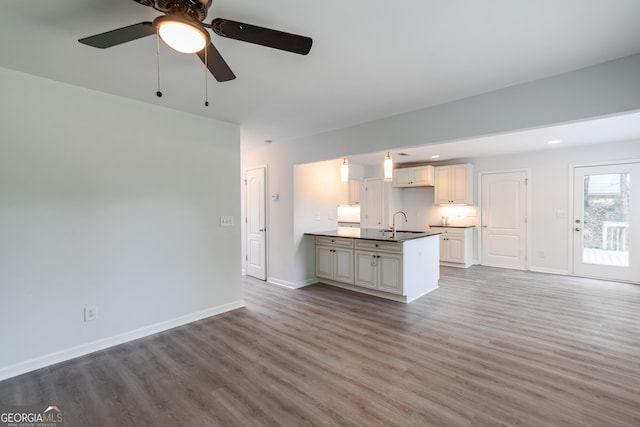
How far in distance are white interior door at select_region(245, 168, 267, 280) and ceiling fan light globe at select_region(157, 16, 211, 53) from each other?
3763mm

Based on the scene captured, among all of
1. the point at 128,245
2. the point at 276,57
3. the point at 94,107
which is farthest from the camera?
the point at 128,245

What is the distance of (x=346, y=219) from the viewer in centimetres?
850

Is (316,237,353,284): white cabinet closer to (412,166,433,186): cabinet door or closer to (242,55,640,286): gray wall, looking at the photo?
(242,55,640,286): gray wall

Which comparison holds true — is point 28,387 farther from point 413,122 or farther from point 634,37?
point 634,37

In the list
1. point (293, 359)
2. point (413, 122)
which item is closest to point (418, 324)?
point (293, 359)

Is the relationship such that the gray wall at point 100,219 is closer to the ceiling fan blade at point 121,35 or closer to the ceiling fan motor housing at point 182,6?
the ceiling fan blade at point 121,35

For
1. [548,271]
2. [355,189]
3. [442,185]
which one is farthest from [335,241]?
[548,271]

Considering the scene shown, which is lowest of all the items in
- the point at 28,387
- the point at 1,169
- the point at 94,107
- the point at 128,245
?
the point at 28,387

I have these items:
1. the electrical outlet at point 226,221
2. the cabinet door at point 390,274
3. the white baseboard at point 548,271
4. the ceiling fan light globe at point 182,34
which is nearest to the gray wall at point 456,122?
the electrical outlet at point 226,221

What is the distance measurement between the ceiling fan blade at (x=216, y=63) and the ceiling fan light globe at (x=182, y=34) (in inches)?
6.8

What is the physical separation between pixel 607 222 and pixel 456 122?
4.45 metres

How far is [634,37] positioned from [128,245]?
458cm

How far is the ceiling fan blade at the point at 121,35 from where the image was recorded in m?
1.48

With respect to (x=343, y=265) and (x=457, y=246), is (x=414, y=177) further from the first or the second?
(x=343, y=265)
